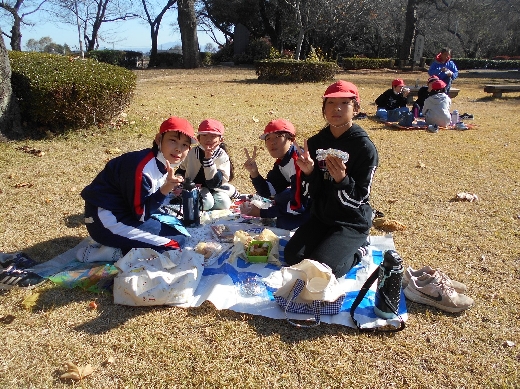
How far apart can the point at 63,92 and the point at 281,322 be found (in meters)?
6.25

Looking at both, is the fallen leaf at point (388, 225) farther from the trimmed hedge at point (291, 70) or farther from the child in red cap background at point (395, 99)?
the trimmed hedge at point (291, 70)

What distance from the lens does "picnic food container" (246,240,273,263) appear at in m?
3.90

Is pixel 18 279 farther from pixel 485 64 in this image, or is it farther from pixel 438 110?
pixel 485 64

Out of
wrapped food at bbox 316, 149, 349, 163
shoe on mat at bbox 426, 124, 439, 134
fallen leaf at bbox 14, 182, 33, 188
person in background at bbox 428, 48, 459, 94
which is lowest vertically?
fallen leaf at bbox 14, 182, 33, 188

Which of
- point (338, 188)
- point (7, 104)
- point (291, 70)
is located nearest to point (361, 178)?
point (338, 188)

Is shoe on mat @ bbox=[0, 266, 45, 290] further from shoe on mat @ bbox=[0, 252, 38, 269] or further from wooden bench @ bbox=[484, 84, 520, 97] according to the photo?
wooden bench @ bbox=[484, 84, 520, 97]

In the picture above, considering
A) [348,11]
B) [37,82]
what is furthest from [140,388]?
[348,11]

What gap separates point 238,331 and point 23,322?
4.98ft

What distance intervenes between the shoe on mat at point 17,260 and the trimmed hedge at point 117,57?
2445 centimetres

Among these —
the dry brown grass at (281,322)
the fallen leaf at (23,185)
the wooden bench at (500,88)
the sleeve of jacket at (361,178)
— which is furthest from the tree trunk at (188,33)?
the sleeve of jacket at (361,178)

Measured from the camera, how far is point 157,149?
376 cm

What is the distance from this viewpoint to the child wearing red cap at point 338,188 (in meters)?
3.50

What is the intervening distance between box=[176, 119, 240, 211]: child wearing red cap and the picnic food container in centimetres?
121

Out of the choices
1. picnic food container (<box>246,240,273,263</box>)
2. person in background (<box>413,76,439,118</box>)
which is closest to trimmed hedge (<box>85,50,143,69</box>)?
person in background (<box>413,76,439,118</box>)
